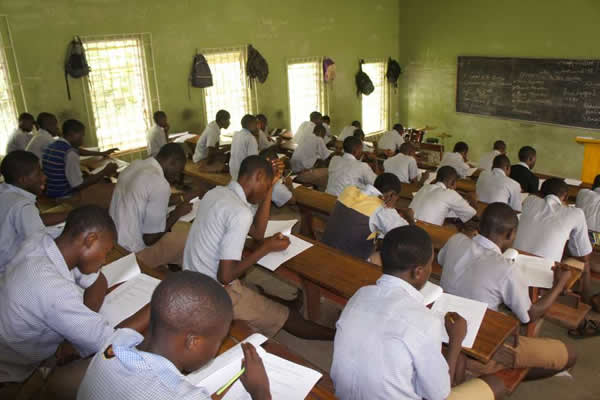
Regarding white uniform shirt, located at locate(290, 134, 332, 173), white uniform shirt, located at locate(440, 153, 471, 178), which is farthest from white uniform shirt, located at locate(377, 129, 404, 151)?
white uniform shirt, located at locate(440, 153, 471, 178)

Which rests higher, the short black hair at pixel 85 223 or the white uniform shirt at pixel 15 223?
the short black hair at pixel 85 223

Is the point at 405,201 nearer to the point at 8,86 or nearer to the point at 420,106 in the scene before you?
the point at 8,86

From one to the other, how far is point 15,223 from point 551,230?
3.59 metres

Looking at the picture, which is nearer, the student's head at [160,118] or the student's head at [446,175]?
the student's head at [446,175]

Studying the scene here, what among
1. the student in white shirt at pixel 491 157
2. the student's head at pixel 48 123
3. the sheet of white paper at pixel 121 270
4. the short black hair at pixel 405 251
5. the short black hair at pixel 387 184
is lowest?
the student in white shirt at pixel 491 157

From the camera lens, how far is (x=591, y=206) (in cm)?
425

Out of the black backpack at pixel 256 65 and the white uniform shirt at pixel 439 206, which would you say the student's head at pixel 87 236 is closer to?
the white uniform shirt at pixel 439 206

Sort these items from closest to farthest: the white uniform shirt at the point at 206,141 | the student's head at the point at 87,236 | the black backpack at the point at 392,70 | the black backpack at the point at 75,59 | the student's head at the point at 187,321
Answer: the student's head at the point at 187,321 → the student's head at the point at 87,236 → the black backpack at the point at 75,59 → the white uniform shirt at the point at 206,141 → the black backpack at the point at 392,70

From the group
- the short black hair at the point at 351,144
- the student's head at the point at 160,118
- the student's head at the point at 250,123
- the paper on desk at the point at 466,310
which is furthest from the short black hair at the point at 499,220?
the student's head at the point at 160,118

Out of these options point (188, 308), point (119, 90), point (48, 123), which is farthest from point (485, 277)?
point (119, 90)

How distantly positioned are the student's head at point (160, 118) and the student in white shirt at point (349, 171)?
291cm

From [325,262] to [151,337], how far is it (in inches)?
65.5

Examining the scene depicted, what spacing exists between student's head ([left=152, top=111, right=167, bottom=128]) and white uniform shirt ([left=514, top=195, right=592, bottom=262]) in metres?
5.06

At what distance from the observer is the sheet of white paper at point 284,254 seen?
9.82 ft
